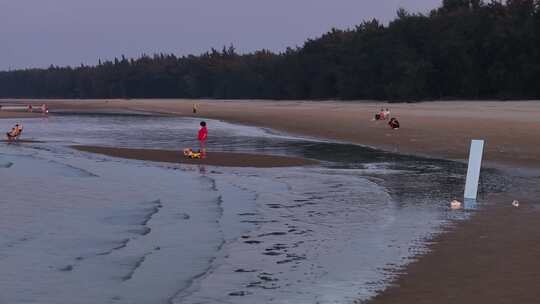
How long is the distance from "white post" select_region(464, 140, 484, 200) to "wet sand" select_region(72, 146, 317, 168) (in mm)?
8472

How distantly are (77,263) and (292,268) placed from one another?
2.47 m

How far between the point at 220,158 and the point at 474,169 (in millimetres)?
11334

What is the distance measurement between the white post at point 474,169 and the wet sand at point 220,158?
27.8ft

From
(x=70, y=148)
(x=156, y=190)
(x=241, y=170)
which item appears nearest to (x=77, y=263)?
(x=156, y=190)

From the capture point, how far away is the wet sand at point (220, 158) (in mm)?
21656

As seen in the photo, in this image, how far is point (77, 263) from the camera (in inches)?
343

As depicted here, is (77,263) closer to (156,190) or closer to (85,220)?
(85,220)

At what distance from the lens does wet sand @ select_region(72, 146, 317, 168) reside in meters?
21.7

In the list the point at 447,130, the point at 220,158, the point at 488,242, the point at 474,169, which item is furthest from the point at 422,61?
the point at 488,242

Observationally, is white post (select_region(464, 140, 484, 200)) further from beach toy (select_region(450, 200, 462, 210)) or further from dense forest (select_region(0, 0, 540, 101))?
dense forest (select_region(0, 0, 540, 101))

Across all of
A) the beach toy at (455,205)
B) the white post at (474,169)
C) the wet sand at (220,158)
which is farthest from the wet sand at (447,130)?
the beach toy at (455,205)

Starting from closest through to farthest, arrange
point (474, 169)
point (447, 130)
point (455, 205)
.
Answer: point (455, 205) → point (474, 169) → point (447, 130)

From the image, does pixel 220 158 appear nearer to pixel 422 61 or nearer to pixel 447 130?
pixel 447 130

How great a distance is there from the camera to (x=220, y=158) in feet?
76.4
